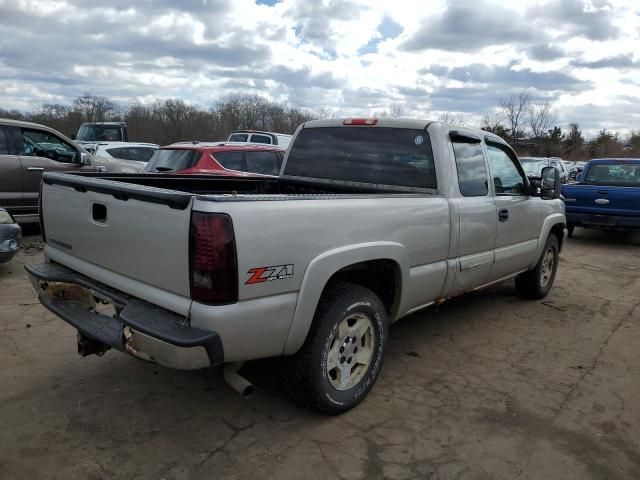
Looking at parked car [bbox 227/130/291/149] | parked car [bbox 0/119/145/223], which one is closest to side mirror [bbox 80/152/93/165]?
parked car [bbox 0/119/145/223]

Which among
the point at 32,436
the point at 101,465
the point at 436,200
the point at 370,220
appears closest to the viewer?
the point at 101,465

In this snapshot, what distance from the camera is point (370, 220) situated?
10.5ft

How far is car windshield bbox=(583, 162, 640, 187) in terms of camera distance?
10.3 m

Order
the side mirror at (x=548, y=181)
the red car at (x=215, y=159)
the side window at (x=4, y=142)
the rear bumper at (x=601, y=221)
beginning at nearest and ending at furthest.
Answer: the side mirror at (x=548, y=181) → the side window at (x=4, y=142) → the red car at (x=215, y=159) → the rear bumper at (x=601, y=221)

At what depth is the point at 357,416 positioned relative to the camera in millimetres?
3270

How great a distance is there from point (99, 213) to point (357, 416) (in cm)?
201

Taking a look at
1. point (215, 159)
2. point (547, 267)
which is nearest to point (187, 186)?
point (547, 267)

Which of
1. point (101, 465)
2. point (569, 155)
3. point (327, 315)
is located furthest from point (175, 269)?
point (569, 155)

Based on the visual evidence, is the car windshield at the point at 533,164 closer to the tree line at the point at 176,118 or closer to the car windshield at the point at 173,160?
the car windshield at the point at 173,160

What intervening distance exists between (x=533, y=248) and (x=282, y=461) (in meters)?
3.73

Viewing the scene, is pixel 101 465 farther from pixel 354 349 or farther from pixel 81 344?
pixel 354 349

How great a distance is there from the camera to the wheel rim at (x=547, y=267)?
5.96m

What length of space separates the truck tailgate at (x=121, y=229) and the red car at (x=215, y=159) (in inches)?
214

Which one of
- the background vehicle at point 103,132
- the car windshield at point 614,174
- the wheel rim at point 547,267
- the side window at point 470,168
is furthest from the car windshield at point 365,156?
the background vehicle at point 103,132
